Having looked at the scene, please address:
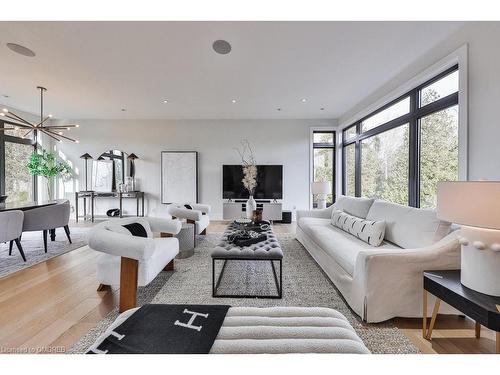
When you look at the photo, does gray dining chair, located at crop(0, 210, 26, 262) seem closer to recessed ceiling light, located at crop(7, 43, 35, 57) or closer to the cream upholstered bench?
recessed ceiling light, located at crop(7, 43, 35, 57)

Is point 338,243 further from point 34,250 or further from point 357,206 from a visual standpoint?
point 34,250

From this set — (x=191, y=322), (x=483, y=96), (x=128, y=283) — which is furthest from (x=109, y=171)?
(x=483, y=96)

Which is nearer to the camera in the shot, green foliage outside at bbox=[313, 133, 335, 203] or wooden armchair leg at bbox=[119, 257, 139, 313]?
wooden armchair leg at bbox=[119, 257, 139, 313]

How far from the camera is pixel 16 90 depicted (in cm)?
434

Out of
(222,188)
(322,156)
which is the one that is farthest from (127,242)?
(322,156)

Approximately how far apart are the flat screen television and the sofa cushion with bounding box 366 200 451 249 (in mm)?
3410

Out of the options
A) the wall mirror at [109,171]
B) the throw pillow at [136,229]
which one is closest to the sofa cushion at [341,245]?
the throw pillow at [136,229]

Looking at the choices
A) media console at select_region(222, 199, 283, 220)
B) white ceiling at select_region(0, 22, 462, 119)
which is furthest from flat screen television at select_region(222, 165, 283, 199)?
white ceiling at select_region(0, 22, 462, 119)

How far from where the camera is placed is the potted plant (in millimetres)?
5492

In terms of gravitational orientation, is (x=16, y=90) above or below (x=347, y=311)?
above

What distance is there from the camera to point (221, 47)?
284 cm
